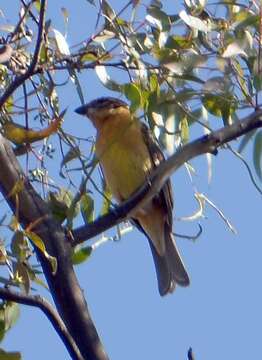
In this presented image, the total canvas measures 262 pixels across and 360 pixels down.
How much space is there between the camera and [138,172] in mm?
4398

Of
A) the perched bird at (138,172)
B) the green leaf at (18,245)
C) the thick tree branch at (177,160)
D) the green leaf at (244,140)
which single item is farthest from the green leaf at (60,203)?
the perched bird at (138,172)

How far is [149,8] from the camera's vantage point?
8.30 feet

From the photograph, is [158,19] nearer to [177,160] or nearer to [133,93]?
[133,93]

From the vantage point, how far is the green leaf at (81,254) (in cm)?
266

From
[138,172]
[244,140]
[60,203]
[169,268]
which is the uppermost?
[138,172]

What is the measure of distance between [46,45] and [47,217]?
416mm

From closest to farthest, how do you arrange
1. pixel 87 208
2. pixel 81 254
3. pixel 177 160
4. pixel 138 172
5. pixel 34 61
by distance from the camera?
pixel 34 61, pixel 177 160, pixel 81 254, pixel 87 208, pixel 138 172

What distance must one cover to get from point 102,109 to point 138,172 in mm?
430

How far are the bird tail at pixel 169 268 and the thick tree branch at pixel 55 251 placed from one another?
1.96 m

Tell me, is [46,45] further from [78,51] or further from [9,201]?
[9,201]

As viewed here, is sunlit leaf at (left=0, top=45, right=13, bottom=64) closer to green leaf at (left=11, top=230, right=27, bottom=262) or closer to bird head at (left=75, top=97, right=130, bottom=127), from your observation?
green leaf at (left=11, top=230, right=27, bottom=262)

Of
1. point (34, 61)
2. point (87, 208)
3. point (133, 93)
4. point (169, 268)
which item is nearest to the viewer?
point (34, 61)

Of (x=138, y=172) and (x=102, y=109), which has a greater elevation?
(x=102, y=109)

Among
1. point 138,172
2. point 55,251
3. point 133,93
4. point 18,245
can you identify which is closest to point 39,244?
point 18,245
